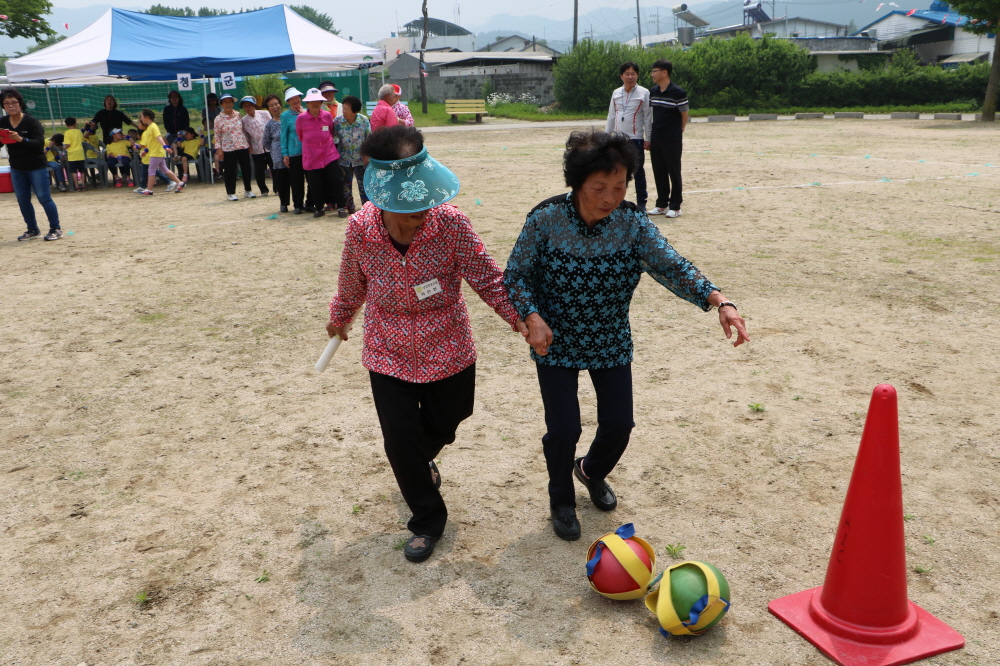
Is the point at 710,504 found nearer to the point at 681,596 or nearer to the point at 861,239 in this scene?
the point at 681,596

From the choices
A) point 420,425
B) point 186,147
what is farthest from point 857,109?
point 420,425

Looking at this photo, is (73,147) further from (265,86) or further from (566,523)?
(265,86)

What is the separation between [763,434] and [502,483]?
1.51m

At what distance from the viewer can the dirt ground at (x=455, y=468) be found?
9.62ft

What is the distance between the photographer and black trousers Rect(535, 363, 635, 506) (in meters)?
3.30

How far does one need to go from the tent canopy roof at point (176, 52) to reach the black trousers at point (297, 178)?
5.47m

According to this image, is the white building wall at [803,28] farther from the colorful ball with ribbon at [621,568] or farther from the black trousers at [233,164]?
A: the colorful ball with ribbon at [621,568]

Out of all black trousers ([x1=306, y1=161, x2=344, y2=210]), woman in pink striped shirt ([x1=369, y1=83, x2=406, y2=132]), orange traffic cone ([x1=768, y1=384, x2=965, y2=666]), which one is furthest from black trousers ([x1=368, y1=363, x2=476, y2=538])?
black trousers ([x1=306, y1=161, x2=344, y2=210])

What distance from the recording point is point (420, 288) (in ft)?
10.1

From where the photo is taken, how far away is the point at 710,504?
3.71 meters

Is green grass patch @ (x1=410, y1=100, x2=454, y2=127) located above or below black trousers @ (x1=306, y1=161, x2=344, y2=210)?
above

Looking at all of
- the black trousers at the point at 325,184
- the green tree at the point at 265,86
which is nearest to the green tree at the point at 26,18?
the green tree at the point at 265,86

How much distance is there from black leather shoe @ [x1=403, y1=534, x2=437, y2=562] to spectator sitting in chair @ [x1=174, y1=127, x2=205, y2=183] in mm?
15081

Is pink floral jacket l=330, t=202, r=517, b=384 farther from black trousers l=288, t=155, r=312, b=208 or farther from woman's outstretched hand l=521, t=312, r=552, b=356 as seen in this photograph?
black trousers l=288, t=155, r=312, b=208
